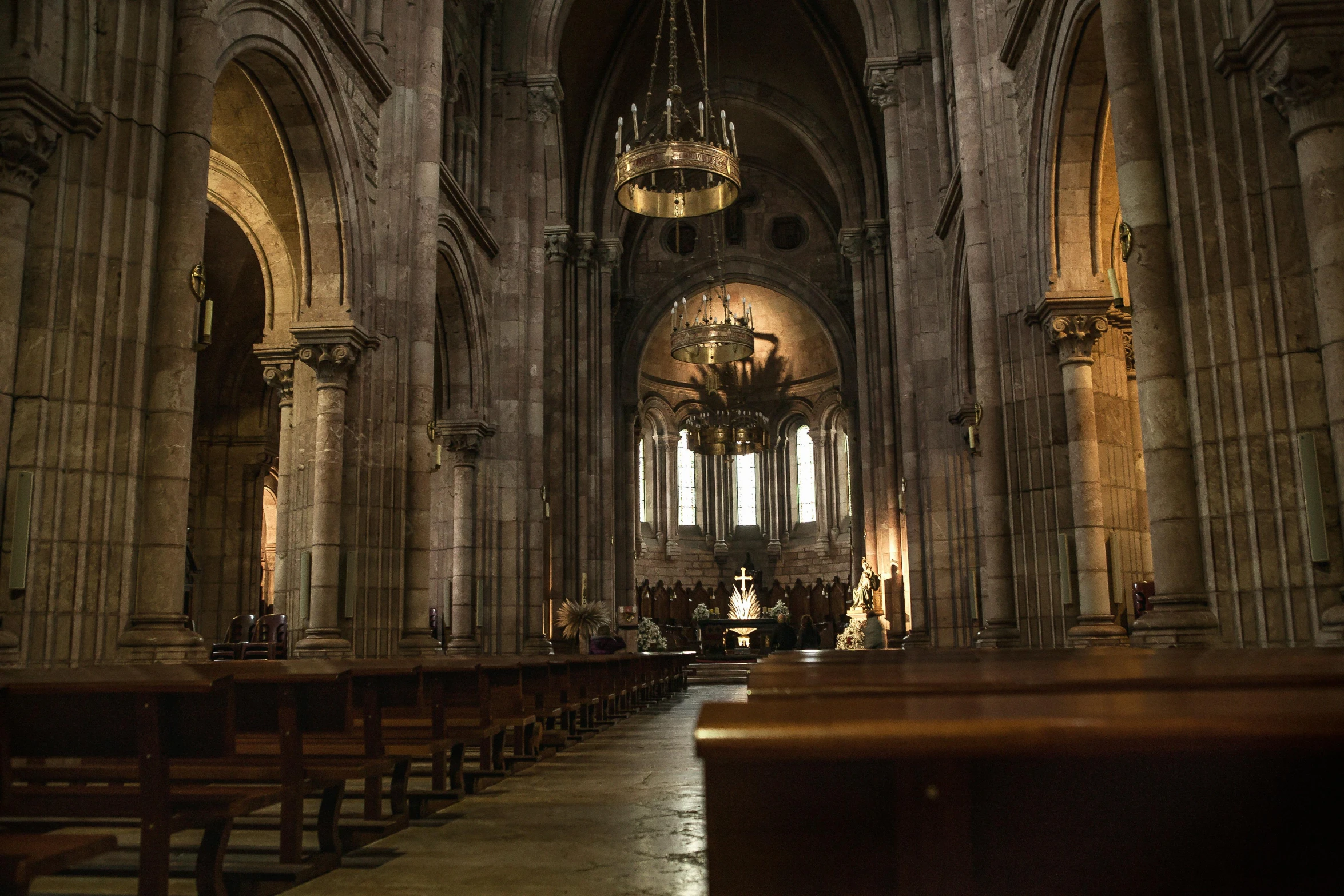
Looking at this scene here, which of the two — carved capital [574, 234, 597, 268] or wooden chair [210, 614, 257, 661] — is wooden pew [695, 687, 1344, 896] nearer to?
wooden chair [210, 614, 257, 661]

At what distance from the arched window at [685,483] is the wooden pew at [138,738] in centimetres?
3356

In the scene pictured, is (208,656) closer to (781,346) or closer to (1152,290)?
(1152,290)

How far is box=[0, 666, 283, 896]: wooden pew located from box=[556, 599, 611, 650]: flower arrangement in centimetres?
1612

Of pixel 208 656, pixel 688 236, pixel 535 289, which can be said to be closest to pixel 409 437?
pixel 208 656

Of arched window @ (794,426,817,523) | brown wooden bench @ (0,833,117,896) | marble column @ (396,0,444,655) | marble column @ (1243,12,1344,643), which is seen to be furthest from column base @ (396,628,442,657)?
arched window @ (794,426,817,523)

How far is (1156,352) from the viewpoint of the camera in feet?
23.5

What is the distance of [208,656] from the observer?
779 centimetres

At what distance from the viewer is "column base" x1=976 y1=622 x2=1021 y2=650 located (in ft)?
37.6

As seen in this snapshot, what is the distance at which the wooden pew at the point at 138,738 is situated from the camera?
3.27 m

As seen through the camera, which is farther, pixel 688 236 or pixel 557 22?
pixel 688 236

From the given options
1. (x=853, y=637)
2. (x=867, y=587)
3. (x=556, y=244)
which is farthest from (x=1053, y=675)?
(x=556, y=244)

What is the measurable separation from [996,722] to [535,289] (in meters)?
18.2

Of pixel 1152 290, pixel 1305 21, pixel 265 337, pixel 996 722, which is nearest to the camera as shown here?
pixel 996 722

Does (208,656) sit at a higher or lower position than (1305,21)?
lower
